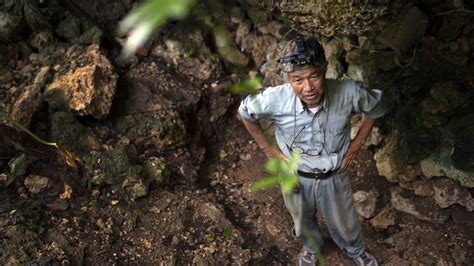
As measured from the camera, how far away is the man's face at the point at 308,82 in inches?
75.5

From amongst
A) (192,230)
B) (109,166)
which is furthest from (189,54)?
(192,230)

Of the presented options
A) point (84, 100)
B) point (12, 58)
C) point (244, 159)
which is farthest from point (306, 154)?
point (12, 58)

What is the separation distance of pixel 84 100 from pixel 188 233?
44.8 inches

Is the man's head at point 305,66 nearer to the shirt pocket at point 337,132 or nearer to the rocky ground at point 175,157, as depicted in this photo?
the shirt pocket at point 337,132

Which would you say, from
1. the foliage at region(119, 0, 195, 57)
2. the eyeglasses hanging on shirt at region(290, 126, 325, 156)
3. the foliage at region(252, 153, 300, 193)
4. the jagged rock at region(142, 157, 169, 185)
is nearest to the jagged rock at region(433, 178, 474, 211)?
the eyeglasses hanging on shirt at region(290, 126, 325, 156)

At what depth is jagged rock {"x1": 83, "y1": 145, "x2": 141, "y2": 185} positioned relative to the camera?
290 cm

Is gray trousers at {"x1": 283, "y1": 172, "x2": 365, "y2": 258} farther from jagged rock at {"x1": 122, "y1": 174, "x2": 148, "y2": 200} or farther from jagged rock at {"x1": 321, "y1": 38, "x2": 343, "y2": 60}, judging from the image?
jagged rock at {"x1": 321, "y1": 38, "x2": 343, "y2": 60}

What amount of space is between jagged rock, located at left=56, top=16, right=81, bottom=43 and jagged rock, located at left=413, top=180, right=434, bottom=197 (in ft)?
9.16

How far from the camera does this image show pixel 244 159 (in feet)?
11.8

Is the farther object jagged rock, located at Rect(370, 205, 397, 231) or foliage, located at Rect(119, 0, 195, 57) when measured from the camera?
jagged rock, located at Rect(370, 205, 397, 231)

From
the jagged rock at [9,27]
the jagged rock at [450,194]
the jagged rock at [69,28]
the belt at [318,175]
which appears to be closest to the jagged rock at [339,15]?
the belt at [318,175]

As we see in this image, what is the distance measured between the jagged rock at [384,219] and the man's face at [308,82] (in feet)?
4.93

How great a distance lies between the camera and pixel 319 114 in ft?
6.94

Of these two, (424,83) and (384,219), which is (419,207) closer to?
(384,219)
